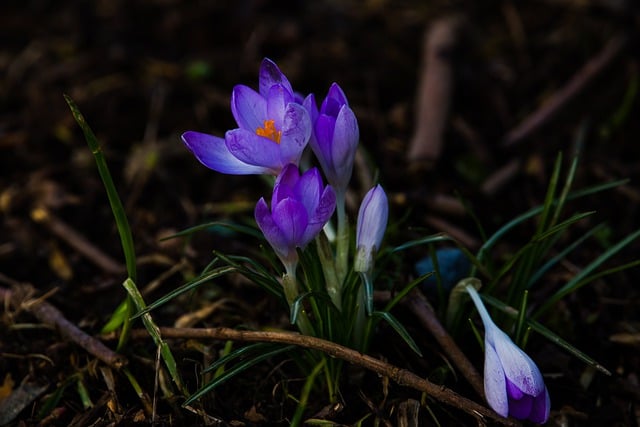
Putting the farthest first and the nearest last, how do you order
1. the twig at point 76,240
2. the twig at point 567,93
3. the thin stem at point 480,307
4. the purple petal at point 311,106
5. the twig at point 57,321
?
the twig at point 567,93 → the twig at point 76,240 → the twig at point 57,321 → the thin stem at point 480,307 → the purple petal at point 311,106

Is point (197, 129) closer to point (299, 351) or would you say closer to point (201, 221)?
point (201, 221)

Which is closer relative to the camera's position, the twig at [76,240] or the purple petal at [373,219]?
the purple petal at [373,219]

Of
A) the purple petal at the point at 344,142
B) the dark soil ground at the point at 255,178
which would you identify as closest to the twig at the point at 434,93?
the dark soil ground at the point at 255,178

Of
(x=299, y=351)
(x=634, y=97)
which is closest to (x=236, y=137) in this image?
(x=299, y=351)

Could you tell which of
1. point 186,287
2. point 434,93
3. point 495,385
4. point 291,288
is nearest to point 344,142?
point 291,288

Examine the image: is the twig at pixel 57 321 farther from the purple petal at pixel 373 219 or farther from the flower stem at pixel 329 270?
the purple petal at pixel 373 219

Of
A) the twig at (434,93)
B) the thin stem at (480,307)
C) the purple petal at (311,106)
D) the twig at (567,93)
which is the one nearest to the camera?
the purple petal at (311,106)

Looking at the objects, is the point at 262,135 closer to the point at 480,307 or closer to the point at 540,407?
the point at 480,307
